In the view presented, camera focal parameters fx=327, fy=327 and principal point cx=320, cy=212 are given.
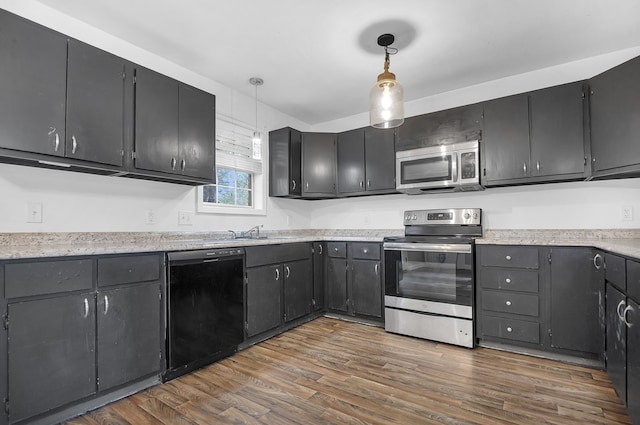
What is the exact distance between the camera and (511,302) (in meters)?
2.81

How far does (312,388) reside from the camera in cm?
219

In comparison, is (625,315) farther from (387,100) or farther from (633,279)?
(387,100)

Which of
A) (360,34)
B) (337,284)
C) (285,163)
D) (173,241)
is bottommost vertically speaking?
(337,284)

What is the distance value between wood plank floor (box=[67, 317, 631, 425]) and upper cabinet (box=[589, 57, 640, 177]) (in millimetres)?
1564

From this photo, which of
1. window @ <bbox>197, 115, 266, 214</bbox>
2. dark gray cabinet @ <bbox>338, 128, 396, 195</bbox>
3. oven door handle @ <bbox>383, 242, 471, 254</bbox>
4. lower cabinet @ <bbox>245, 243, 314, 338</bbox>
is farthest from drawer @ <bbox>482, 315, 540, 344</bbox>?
window @ <bbox>197, 115, 266, 214</bbox>

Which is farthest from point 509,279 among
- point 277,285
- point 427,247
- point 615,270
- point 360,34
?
point 360,34

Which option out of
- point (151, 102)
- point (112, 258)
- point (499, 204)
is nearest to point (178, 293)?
point (112, 258)

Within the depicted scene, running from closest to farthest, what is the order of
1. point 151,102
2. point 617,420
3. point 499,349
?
point 617,420 → point 151,102 → point 499,349

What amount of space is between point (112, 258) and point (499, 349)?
10.2ft

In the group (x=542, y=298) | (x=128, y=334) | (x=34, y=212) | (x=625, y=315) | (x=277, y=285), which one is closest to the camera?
(x=625, y=315)

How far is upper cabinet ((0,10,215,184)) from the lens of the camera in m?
1.89

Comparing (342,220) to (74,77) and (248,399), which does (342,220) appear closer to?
(248,399)

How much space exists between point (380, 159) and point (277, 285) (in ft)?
6.09

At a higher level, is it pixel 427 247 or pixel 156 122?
pixel 156 122
